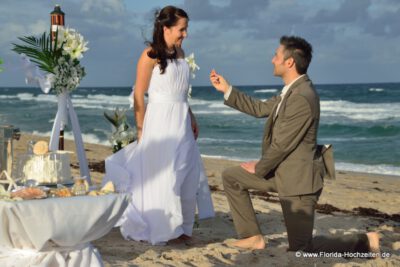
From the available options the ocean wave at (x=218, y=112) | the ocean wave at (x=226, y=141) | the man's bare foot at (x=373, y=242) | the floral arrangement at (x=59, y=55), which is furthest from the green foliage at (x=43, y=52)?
the ocean wave at (x=218, y=112)

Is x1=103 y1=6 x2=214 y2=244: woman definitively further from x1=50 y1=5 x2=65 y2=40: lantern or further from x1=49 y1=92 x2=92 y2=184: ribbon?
x1=50 y1=5 x2=65 y2=40: lantern

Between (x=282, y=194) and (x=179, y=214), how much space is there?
114 centimetres

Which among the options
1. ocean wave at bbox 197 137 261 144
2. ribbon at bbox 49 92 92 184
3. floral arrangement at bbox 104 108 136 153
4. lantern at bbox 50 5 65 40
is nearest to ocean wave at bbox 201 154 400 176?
ocean wave at bbox 197 137 261 144

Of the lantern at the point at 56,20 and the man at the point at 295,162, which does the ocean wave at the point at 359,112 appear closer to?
the man at the point at 295,162

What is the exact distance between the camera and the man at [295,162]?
5.70 metres

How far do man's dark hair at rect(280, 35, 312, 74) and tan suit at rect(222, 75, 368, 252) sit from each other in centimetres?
12

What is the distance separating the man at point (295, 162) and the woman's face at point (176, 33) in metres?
0.55

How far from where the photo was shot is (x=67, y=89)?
6.18 meters

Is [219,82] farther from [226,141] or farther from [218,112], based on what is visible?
[218,112]

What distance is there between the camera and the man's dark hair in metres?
5.82

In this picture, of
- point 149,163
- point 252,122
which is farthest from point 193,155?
point 252,122

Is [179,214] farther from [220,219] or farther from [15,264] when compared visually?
[15,264]

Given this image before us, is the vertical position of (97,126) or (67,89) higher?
(67,89)

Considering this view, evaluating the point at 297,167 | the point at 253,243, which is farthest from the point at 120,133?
the point at 297,167
